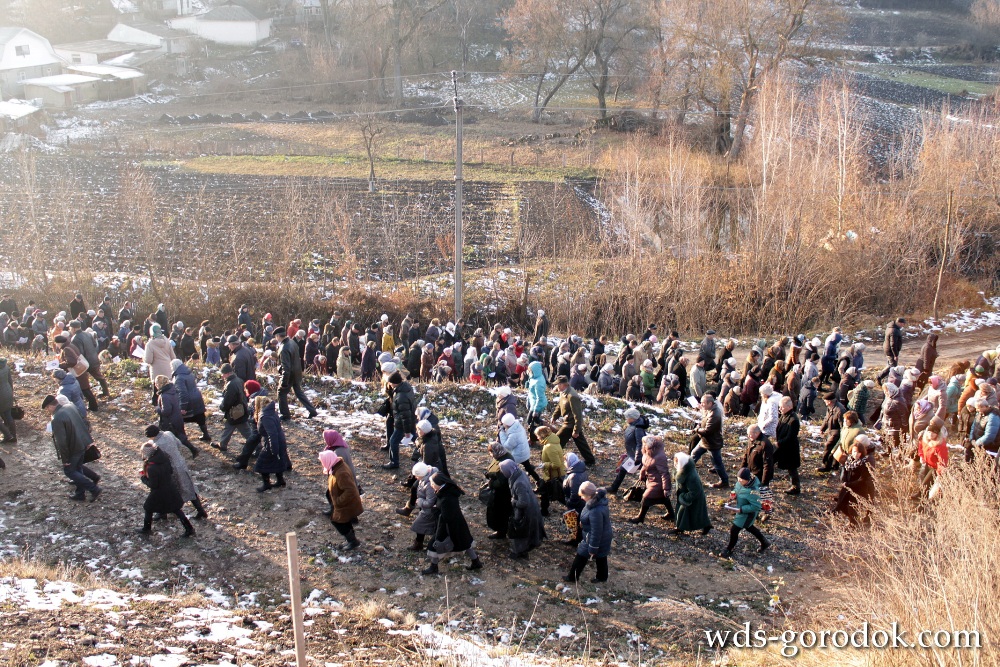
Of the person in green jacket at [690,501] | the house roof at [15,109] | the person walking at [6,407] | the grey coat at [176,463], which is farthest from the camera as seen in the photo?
the house roof at [15,109]

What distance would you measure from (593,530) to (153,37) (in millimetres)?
75154

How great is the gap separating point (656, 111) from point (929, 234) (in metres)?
24.7

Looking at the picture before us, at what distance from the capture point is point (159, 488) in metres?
8.42

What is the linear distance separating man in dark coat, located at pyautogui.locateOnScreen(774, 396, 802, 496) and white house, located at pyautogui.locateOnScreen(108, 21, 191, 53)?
73.4 metres

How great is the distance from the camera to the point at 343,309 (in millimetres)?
22641

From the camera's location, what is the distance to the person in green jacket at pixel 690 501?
8.67 metres

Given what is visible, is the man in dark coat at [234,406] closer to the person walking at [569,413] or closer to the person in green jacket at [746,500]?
the person walking at [569,413]

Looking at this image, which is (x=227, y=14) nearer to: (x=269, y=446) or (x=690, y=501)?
(x=269, y=446)

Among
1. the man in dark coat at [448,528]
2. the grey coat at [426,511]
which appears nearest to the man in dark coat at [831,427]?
the man in dark coat at [448,528]

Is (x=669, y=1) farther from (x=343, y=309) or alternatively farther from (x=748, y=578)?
(x=748, y=578)

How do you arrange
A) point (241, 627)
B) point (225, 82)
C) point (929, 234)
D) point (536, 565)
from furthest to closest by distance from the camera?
point (225, 82), point (929, 234), point (536, 565), point (241, 627)

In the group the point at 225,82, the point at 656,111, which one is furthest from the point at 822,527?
the point at 225,82

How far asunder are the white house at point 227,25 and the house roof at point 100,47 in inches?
237

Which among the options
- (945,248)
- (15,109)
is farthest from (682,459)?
(15,109)
